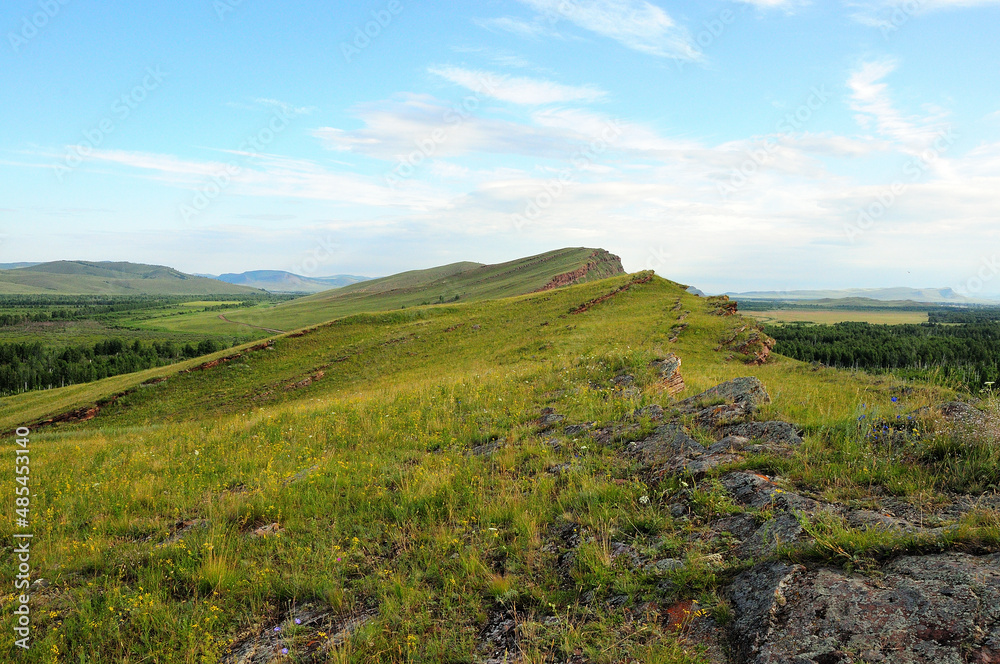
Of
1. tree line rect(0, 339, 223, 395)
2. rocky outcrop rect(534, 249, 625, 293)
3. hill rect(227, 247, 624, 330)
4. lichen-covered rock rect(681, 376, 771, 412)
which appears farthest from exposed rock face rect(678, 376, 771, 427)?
hill rect(227, 247, 624, 330)

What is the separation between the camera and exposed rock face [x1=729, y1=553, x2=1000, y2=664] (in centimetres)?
313

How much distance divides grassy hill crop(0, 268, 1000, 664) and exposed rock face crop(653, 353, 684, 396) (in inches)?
12.7

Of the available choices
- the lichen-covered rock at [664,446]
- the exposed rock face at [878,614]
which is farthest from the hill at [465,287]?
the exposed rock face at [878,614]

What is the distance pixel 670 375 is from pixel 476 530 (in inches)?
338

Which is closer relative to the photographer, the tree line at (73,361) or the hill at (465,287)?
the tree line at (73,361)

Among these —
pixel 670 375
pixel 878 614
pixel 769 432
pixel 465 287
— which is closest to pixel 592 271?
pixel 465 287

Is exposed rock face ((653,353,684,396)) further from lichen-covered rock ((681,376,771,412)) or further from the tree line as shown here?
the tree line

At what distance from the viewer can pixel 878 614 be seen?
3.46m

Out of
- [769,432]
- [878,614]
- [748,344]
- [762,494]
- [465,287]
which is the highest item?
[465,287]

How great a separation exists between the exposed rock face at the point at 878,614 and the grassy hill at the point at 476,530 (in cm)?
9

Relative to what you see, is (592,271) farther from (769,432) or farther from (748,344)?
(769,432)

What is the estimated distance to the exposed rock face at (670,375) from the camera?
1218cm

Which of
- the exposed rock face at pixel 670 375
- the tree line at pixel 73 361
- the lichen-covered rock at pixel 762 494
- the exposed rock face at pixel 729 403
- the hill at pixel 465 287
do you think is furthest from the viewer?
the hill at pixel 465 287

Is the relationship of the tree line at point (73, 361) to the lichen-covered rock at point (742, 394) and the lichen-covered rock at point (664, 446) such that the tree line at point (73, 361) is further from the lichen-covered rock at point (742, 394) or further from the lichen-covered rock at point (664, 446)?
the lichen-covered rock at point (664, 446)
